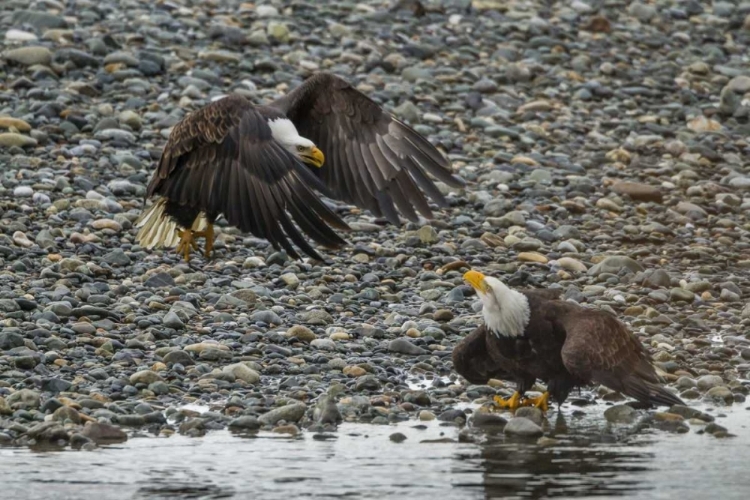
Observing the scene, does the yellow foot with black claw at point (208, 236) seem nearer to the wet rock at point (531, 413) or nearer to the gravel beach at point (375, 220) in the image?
the gravel beach at point (375, 220)

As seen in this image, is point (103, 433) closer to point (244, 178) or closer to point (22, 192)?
point (244, 178)

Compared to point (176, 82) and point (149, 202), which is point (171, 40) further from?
point (149, 202)

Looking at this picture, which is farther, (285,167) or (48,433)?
(285,167)

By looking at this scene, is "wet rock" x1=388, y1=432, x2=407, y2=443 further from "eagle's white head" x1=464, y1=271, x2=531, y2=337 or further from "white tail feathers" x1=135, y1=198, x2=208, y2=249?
"white tail feathers" x1=135, y1=198, x2=208, y2=249

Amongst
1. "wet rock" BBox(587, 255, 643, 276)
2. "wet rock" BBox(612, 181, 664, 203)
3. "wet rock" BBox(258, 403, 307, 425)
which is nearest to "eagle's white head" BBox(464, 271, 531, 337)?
"wet rock" BBox(258, 403, 307, 425)

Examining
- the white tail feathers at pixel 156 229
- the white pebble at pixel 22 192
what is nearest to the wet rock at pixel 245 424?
the white tail feathers at pixel 156 229

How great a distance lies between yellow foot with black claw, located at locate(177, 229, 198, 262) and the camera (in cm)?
827

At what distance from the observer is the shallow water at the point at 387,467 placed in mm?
5008

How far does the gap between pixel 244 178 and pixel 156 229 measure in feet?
4.63

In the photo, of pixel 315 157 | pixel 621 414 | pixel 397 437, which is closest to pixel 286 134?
pixel 315 157

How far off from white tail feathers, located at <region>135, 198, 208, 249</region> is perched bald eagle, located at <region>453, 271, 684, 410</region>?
2.70 meters

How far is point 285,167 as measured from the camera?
22.6ft

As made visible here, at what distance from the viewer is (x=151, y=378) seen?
623cm

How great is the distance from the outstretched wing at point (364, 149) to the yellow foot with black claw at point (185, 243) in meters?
0.90
